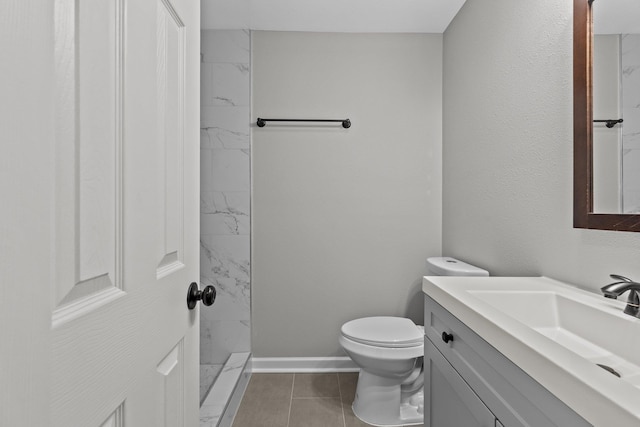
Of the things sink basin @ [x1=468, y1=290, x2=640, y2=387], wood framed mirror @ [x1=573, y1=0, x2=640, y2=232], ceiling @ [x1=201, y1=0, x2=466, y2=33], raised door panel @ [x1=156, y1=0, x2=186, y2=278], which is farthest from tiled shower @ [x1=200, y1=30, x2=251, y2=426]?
wood framed mirror @ [x1=573, y1=0, x2=640, y2=232]

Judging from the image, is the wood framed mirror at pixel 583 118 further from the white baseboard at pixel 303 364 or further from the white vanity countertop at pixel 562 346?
the white baseboard at pixel 303 364

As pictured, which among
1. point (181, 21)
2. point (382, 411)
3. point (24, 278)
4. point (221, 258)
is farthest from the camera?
point (221, 258)

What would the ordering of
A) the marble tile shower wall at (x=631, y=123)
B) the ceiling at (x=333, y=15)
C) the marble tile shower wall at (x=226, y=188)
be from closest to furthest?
the marble tile shower wall at (x=631, y=123) → the ceiling at (x=333, y=15) → the marble tile shower wall at (x=226, y=188)

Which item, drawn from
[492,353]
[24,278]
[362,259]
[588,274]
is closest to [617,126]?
[588,274]

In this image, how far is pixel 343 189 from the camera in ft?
7.89

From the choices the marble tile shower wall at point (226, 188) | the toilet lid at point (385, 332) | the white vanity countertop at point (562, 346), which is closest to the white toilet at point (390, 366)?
the toilet lid at point (385, 332)

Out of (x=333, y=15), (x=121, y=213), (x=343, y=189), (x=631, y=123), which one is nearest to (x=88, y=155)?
(x=121, y=213)

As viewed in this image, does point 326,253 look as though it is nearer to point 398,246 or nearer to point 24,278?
point 398,246

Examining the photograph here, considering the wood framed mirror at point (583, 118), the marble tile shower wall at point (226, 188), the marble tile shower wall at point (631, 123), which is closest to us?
the marble tile shower wall at point (631, 123)

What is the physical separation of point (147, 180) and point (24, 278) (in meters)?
0.32

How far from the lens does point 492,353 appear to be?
813 mm

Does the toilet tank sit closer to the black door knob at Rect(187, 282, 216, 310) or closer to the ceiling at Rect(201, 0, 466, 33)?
the black door knob at Rect(187, 282, 216, 310)

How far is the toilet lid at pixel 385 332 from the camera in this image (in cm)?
175

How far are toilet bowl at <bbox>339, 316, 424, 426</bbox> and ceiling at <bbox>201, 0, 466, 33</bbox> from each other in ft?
6.36
